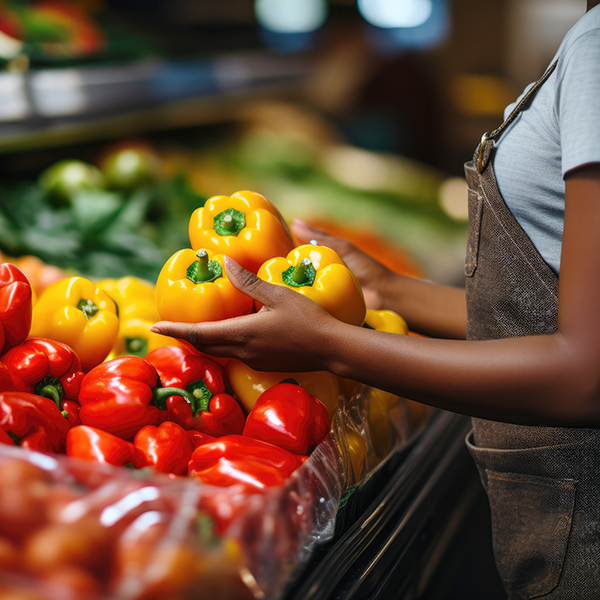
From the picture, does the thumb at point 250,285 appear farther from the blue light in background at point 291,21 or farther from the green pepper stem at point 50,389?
the blue light in background at point 291,21

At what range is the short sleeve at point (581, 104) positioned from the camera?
85 cm

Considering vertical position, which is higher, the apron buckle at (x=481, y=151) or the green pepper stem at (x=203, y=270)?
the apron buckle at (x=481, y=151)

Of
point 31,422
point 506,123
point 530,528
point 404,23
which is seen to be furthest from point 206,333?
point 404,23

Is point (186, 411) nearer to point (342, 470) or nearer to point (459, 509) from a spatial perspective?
point (342, 470)

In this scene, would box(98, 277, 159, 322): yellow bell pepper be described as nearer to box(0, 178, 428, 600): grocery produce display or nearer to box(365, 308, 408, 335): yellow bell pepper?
box(0, 178, 428, 600): grocery produce display

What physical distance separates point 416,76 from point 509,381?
516cm

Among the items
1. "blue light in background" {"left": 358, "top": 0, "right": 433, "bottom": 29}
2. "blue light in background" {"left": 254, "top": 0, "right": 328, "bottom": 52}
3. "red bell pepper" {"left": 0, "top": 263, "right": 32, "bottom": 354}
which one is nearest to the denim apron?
"red bell pepper" {"left": 0, "top": 263, "right": 32, "bottom": 354}

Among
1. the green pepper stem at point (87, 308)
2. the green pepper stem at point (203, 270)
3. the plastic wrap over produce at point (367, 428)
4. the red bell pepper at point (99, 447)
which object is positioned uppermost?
the green pepper stem at point (203, 270)

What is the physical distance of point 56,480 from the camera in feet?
2.51

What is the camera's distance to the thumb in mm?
1032

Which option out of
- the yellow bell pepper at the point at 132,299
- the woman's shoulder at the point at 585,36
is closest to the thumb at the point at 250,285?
the yellow bell pepper at the point at 132,299

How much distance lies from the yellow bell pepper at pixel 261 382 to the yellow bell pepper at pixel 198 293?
0.39ft

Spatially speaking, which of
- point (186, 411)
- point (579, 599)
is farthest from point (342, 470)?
point (579, 599)

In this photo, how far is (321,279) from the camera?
122 cm
